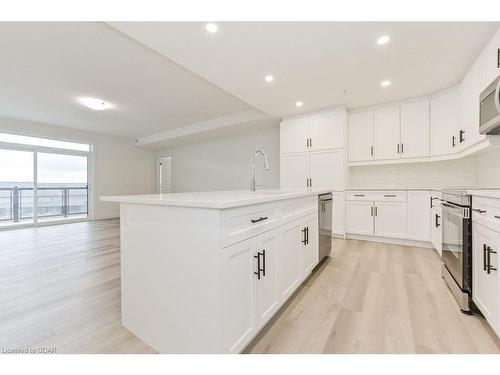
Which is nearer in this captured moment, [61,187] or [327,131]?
[327,131]

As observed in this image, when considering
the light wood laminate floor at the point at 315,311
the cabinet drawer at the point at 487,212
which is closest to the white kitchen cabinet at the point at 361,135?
the light wood laminate floor at the point at 315,311

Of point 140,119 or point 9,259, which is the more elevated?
point 140,119

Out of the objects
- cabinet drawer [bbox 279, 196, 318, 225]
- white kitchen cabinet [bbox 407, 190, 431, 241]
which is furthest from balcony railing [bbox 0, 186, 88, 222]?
white kitchen cabinet [bbox 407, 190, 431, 241]

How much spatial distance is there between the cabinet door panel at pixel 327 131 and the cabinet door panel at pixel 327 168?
0.13 metres

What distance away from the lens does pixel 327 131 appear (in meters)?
4.02

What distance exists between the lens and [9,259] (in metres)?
2.88

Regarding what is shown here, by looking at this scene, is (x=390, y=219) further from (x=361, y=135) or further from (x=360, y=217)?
(x=361, y=135)

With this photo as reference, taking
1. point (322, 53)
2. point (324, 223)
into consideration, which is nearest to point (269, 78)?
point (322, 53)

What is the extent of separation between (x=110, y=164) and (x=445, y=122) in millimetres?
8004

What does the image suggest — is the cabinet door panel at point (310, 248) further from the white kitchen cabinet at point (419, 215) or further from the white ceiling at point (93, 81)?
the white ceiling at point (93, 81)

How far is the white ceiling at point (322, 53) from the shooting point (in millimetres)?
1988
